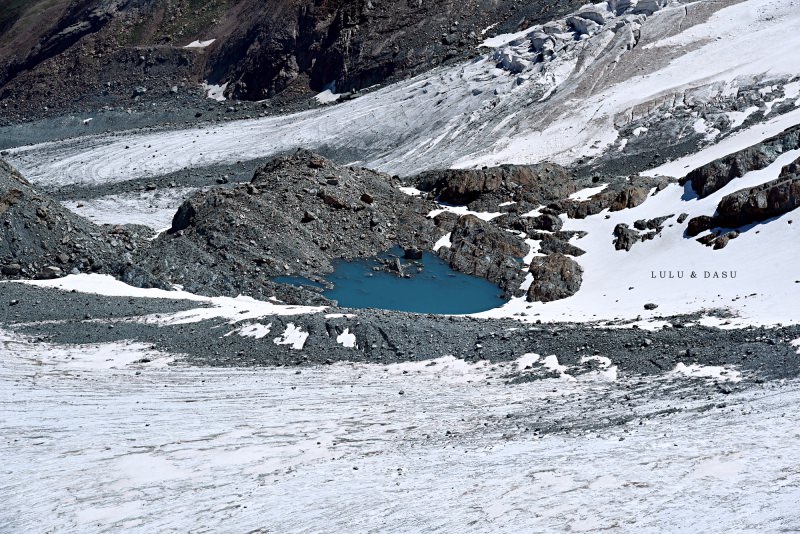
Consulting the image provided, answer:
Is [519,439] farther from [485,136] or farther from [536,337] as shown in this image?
[485,136]

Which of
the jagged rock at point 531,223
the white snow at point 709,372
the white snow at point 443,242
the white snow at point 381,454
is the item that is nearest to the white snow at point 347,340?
the white snow at point 381,454

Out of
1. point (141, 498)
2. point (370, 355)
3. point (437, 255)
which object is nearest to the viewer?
point (141, 498)

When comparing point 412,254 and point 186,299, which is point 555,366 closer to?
point 186,299

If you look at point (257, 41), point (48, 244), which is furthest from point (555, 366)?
point (257, 41)

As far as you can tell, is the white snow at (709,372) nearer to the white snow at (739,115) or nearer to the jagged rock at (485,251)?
the jagged rock at (485,251)

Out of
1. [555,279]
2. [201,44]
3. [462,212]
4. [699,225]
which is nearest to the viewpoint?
[555,279]

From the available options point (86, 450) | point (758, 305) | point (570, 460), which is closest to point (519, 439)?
point (570, 460)

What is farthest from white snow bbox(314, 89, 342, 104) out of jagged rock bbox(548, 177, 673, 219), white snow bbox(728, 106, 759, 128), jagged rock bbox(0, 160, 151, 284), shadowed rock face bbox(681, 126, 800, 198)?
jagged rock bbox(0, 160, 151, 284)
